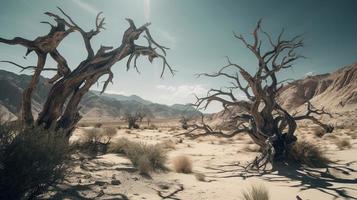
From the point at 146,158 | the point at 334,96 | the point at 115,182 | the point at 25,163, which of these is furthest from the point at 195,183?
the point at 334,96

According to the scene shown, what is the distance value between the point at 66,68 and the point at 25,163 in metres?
5.07

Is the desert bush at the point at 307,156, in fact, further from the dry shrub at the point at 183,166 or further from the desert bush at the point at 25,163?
the desert bush at the point at 25,163

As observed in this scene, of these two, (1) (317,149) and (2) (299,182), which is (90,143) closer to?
(2) (299,182)

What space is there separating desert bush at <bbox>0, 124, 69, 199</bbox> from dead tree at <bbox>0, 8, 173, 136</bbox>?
3.10 m

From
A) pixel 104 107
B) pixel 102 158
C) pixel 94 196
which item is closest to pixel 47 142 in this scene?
pixel 94 196

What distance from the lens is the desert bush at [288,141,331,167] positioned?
1058cm

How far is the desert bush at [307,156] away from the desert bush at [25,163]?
838cm

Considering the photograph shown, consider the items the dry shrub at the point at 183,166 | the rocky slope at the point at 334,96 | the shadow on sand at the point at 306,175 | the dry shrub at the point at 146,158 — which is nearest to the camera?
the shadow on sand at the point at 306,175

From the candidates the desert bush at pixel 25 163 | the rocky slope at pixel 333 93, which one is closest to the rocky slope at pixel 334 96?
the rocky slope at pixel 333 93

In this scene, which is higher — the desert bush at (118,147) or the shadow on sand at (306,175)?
the desert bush at (118,147)

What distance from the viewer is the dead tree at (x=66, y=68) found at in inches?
320

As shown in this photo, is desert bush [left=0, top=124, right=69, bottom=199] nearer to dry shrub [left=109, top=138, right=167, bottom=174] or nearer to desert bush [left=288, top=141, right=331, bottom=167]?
dry shrub [left=109, top=138, right=167, bottom=174]

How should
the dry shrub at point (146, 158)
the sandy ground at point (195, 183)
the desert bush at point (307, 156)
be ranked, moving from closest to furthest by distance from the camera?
the sandy ground at point (195, 183) < the dry shrub at point (146, 158) < the desert bush at point (307, 156)

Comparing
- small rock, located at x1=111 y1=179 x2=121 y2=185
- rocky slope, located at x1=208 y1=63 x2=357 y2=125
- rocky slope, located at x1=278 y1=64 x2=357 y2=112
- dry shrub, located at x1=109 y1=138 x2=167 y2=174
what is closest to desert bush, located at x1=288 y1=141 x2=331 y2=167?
dry shrub, located at x1=109 y1=138 x2=167 y2=174
